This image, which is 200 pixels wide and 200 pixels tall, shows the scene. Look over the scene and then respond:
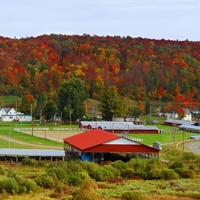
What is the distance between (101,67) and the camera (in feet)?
514

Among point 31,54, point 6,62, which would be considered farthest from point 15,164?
point 31,54

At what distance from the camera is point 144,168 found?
122 ft

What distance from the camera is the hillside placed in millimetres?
127688

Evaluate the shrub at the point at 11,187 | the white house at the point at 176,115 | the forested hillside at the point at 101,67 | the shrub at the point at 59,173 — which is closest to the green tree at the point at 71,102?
the forested hillside at the point at 101,67

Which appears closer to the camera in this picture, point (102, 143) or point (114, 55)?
point (102, 143)

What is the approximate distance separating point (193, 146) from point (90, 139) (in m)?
15.9

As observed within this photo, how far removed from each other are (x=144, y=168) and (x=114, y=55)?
444 ft

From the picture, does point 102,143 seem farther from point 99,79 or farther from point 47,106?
point 99,79

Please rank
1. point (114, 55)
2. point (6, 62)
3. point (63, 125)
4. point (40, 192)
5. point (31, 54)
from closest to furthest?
point (40, 192), point (63, 125), point (6, 62), point (31, 54), point (114, 55)

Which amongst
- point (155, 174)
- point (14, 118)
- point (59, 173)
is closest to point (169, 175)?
point (155, 174)

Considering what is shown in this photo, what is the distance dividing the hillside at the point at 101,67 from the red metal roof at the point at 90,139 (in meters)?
67.4

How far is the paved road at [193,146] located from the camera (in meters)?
53.9

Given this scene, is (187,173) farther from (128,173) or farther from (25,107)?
(25,107)

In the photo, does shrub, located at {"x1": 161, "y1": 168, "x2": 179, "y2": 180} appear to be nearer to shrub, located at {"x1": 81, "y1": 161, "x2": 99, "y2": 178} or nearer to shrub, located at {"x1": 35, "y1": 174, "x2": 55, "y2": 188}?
shrub, located at {"x1": 81, "y1": 161, "x2": 99, "y2": 178}
